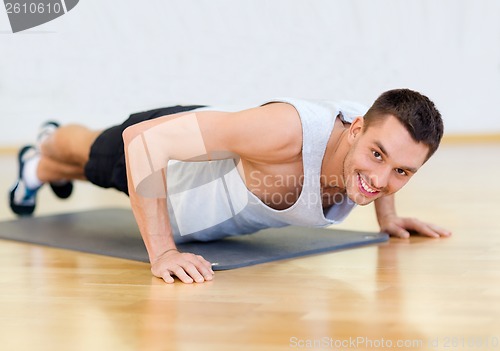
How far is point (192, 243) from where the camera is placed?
6.77 feet

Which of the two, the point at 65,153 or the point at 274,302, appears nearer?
the point at 274,302

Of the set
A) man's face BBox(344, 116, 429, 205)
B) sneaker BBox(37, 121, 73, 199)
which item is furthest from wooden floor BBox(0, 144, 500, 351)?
sneaker BBox(37, 121, 73, 199)

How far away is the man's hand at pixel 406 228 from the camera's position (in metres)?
2.15

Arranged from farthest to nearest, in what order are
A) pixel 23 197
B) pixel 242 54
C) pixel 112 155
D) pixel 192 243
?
1. pixel 242 54
2. pixel 23 197
3. pixel 112 155
4. pixel 192 243

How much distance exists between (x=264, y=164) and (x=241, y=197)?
5.7 inches

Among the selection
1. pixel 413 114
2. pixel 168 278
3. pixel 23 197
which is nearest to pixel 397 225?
pixel 413 114

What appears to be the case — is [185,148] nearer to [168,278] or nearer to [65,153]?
[168,278]

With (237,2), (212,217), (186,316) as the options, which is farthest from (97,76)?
(186,316)

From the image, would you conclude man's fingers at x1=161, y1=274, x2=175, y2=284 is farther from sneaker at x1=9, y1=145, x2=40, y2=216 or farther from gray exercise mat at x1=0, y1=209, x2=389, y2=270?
sneaker at x1=9, y1=145, x2=40, y2=216

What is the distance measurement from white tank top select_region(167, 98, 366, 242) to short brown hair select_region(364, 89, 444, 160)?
14cm

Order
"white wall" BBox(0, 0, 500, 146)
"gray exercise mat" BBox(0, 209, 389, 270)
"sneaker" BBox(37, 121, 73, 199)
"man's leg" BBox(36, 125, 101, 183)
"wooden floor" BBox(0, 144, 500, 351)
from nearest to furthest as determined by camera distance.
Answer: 1. "wooden floor" BBox(0, 144, 500, 351)
2. "gray exercise mat" BBox(0, 209, 389, 270)
3. "man's leg" BBox(36, 125, 101, 183)
4. "sneaker" BBox(37, 121, 73, 199)
5. "white wall" BBox(0, 0, 500, 146)

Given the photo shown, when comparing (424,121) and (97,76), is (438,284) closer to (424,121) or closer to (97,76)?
(424,121)

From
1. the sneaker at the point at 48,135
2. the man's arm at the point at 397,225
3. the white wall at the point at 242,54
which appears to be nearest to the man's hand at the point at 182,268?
the man's arm at the point at 397,225

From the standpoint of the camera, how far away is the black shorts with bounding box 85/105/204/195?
6.93 ft
